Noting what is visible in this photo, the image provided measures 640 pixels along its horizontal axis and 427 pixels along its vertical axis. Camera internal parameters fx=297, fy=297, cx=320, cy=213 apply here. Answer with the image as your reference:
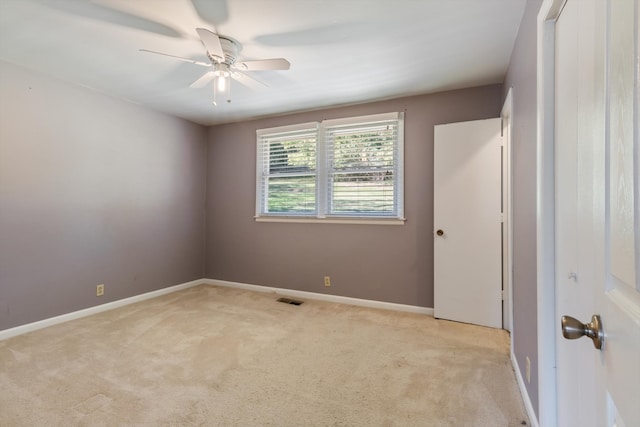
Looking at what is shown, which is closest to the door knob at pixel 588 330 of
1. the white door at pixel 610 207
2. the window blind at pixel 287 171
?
the white door at pixel 610 207

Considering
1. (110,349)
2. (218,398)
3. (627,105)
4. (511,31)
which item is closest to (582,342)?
(627,105)

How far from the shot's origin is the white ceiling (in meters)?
1.93

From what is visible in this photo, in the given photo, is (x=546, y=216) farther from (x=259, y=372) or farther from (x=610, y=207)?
(x=259, y=372)

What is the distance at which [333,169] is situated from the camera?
383 cm

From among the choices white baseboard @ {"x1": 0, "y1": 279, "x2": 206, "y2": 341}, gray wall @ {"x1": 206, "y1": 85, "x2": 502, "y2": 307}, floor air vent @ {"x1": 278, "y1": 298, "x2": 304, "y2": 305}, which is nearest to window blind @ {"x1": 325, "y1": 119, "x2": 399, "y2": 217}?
gray wall @ {"x1": 206, "y1": 85, "x2": 502, "y2": 307}

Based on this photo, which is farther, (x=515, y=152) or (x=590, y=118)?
(x=515, y=152)

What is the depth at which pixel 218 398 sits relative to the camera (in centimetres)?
183

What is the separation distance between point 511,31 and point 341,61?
1.28 m

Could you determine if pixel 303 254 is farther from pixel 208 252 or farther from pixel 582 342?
pixel 582 342

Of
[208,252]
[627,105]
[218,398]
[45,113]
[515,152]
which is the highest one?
[45,113]

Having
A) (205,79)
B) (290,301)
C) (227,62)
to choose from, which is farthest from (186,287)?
(227,62)

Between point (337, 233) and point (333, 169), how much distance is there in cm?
83

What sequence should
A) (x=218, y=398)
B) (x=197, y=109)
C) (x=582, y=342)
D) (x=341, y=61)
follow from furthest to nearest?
1. (x=197, y=109)
2. (x=341, y=61)
3. (x=218, y=398)
4. (x=582, y=342)

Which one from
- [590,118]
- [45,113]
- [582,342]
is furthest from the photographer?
[45,113]
